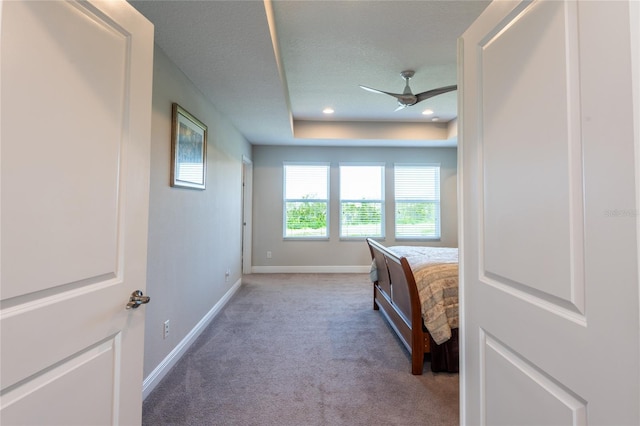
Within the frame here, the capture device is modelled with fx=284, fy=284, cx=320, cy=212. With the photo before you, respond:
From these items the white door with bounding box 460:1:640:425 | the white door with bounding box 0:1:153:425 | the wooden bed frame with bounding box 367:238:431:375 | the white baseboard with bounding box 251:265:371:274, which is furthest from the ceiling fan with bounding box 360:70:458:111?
the white baseboard with bounding box 251:265:371:274

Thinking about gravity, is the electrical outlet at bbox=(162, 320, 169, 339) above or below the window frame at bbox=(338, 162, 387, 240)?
below

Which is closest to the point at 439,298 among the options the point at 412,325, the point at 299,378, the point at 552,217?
the point at 412,325

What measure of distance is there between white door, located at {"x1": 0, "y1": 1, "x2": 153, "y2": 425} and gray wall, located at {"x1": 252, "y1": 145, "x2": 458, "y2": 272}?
430 centimetres

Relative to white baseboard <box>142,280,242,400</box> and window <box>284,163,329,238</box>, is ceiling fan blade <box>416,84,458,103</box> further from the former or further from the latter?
white baseboard <box>142,280,242,400</box>

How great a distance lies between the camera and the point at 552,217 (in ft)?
2.29

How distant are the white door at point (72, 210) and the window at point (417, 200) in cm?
496

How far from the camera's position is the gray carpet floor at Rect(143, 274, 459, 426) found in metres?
1.70

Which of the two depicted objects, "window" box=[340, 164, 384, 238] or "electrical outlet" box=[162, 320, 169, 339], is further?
"window" box=[340, 164, 384, 238]

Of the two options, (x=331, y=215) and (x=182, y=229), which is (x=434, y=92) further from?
(x=331, y=215)

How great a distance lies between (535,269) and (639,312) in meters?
0.25

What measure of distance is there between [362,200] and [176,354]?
13.3 feet

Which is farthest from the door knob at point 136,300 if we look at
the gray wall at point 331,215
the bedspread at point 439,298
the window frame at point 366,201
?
the window frame at point 366,201

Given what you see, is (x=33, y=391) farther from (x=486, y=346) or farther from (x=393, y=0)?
(x=393, y=0)

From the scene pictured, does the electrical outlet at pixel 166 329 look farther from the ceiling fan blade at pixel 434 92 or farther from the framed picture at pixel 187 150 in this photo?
the ceiling fan blade at pixel 434 92
